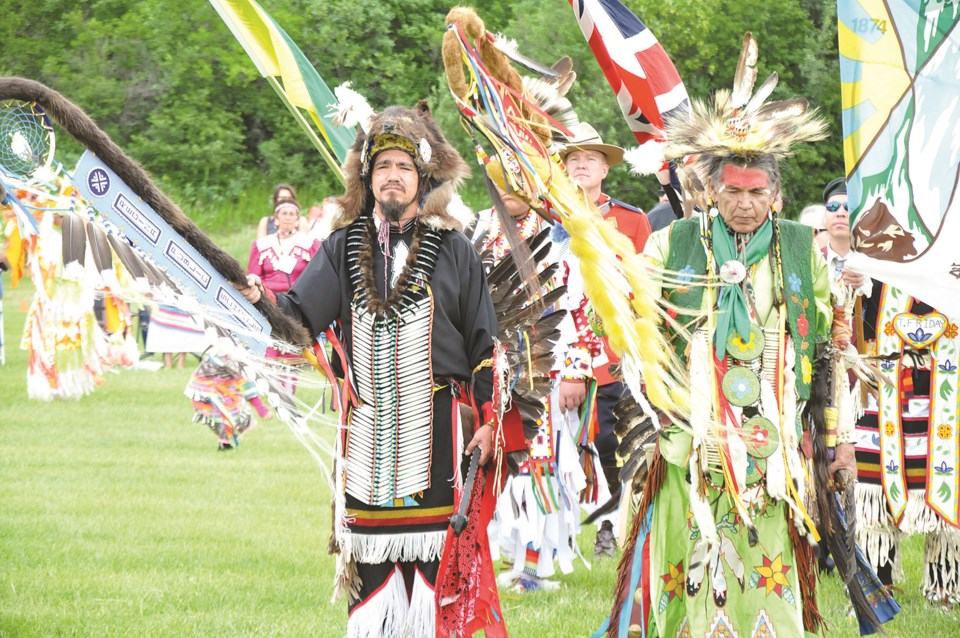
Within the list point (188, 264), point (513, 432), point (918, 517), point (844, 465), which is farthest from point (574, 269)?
point (188, 264)

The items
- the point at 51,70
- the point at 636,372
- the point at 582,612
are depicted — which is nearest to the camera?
the point at 636,372

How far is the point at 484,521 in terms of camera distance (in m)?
4.44

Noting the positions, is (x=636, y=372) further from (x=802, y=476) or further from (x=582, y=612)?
(x=582, y=612)

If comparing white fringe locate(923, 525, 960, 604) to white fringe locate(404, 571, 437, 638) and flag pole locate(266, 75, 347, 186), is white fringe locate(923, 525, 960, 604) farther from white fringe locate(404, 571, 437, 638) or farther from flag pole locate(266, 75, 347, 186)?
flag pole locate(266, 75, 347, 186)

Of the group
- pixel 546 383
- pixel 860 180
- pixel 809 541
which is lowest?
pixel 809 541

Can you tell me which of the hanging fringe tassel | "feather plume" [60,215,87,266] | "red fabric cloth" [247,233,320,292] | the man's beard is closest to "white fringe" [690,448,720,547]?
the hanging fringe tassel

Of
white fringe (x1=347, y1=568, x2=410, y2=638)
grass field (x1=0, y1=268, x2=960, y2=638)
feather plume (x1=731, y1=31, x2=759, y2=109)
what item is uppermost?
feather plume (x1=731, y1=31, x2=759, y2=109)

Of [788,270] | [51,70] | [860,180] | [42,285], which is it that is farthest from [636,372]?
[51,70]

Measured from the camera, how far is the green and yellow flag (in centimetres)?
466

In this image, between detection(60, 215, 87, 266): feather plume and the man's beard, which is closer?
detection(60, 215, 87, 266): feather plume

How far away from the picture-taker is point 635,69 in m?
4.85

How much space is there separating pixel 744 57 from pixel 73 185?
2120 millimetres

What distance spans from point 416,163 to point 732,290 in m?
1.09

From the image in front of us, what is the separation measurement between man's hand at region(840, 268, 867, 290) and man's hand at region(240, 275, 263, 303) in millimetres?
2110
